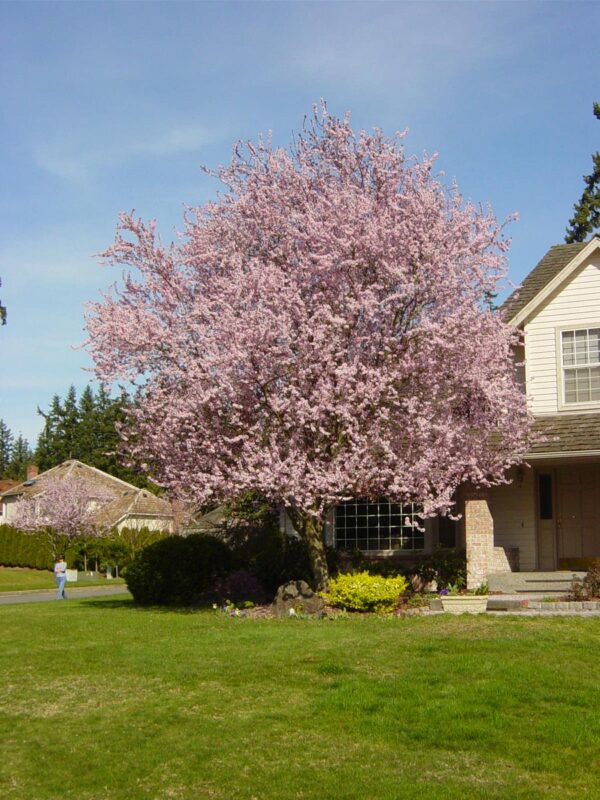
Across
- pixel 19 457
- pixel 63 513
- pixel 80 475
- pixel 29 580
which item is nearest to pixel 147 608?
pixel 29 580

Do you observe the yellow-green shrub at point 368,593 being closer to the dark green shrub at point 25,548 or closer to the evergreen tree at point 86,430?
the dark green shrub at point 25,548

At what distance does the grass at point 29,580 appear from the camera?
39.8 meters

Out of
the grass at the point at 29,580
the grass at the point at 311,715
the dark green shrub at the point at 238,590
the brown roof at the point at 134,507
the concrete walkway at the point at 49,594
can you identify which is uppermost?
the brown roof at the point at 134,507

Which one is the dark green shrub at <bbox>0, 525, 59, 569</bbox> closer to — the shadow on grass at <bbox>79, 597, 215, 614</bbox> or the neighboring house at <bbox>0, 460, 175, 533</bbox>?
the neighboring house at <bbox>0, 460, 175, 533</bbox>

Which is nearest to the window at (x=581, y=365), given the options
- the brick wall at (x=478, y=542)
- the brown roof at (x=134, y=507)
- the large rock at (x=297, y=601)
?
the brick wall at (x=478, y=542)

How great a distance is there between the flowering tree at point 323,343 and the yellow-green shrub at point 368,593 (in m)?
1.45

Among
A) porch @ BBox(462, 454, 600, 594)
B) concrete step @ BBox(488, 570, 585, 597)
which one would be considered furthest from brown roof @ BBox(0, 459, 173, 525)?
concrete step @ BBox(488, 570, 585, 597)

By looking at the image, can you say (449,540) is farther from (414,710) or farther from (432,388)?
(414,710)

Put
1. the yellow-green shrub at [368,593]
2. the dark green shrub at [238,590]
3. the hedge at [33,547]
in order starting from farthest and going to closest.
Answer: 1. the hedge at [33,547]
2. the dark green shrub at [238,590]
3. the yellow-green shrub at [368,593]

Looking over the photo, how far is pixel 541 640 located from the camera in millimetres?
12898

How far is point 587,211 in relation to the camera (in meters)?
51.5

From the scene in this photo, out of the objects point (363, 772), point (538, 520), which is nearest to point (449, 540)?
point (538, 520)

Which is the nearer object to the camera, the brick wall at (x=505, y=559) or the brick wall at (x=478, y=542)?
the brick wall at (x=478, y=542)

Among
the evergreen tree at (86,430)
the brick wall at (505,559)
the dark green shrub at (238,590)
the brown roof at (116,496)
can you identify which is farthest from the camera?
the evergreen tree at (86,430)
